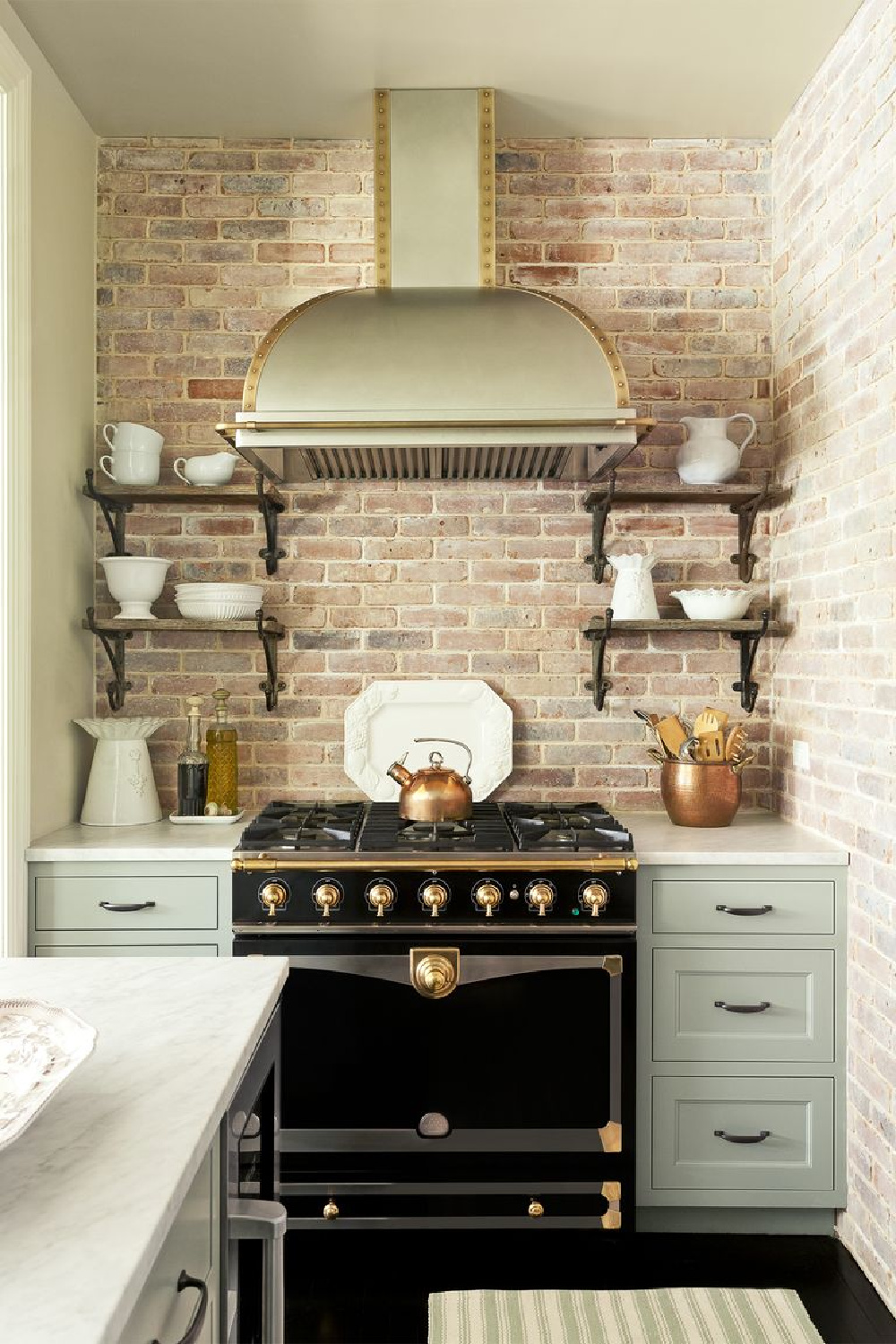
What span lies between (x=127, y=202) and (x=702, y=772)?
7.56 feet

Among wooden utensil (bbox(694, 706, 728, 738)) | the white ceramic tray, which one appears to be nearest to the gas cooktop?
the white ceramic tray

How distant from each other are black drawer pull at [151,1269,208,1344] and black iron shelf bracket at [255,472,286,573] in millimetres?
2196

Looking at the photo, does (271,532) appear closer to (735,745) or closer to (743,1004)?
(735,745)

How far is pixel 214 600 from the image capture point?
293cm

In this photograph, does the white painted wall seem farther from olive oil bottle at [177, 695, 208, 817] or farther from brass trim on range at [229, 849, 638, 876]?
brass trim on range at [229, 849, 638, 876]

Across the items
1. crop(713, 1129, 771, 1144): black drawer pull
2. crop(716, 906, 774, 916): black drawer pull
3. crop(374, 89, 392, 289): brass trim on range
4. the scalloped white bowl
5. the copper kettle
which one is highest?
crop(374, 89, 392, 289): brass trim on range

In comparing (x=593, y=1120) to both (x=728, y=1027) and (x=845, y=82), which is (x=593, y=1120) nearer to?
(x=728, y=1027)

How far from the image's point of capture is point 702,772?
2.80 metres

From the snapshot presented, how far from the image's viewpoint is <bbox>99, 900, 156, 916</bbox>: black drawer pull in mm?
2557

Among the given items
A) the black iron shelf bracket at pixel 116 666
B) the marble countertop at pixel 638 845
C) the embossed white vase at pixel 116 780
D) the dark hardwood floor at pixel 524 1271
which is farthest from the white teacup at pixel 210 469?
the dark hardwood floor at pixel 524 1271

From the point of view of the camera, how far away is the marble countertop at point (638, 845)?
8.32 feet

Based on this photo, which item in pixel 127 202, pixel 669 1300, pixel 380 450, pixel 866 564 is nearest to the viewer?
pixel 669 1300

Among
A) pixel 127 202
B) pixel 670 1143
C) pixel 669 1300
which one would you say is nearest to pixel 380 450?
pixel 127 202

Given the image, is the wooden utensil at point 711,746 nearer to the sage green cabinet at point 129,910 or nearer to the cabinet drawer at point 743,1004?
the cabinet drawer at point 743,1004
